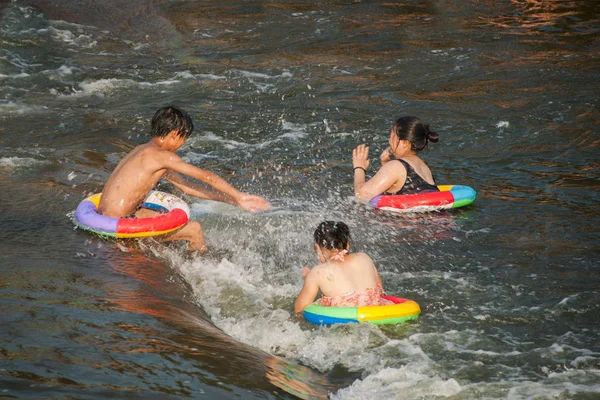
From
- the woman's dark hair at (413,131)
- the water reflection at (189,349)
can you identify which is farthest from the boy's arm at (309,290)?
the woman's dark hair at (413,131)

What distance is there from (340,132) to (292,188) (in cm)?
243

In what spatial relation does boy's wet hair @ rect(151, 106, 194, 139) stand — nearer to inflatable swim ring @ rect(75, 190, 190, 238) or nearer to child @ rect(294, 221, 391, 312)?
inflatable swim ring @ rect(75, 190, 190, 238)

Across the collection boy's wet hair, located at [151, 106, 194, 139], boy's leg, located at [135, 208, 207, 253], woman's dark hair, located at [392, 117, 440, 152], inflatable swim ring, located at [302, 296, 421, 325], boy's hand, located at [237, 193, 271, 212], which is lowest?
inflatable swim ring, located at [302, 296, 421, 325]

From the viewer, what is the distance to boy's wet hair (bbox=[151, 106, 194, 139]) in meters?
A: 7.50

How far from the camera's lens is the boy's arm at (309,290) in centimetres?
639

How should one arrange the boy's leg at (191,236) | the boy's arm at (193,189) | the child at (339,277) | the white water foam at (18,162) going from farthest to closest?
1. the white water foam at (18,162)
2. the boy's arm at (193,189)
3. the boy's leg at (191,236)
4. the child at (339,277)

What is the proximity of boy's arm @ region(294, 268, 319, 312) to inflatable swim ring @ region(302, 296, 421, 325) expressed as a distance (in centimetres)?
20

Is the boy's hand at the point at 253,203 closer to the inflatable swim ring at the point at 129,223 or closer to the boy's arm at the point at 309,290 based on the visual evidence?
the inflatable swim ring at the point at 129,223

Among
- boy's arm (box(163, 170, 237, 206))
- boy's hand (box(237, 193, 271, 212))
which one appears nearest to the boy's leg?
boy's arm (box(163, 170, 237, 206))

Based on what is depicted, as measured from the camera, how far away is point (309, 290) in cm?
641

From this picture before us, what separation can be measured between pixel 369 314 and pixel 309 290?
61cm

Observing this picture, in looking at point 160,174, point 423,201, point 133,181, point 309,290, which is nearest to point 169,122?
point 160,174

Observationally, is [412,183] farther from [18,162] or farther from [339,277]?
[18,162]

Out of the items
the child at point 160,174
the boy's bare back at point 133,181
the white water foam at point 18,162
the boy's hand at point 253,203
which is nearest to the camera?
the boy's hand at point 253,203
